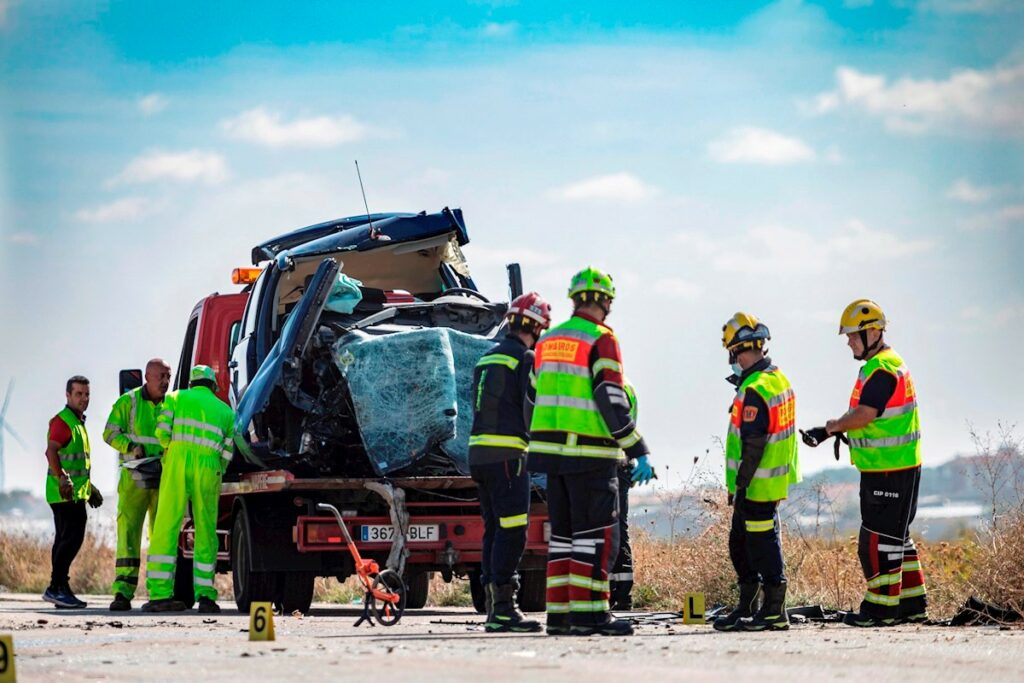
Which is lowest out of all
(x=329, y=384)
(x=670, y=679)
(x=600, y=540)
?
(x=670, y=679)

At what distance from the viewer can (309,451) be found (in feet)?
42.6

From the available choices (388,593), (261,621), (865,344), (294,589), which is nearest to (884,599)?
(865,344)

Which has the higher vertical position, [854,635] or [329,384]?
[329,384]

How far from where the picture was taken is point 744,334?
10844 mm

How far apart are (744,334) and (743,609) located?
163cm

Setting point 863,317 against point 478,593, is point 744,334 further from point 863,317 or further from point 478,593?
point 478,593

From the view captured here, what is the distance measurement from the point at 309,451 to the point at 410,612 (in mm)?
2030

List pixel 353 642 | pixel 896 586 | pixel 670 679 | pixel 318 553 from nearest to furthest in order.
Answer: pixel 670 679, pixel 353 642, pixel 896 586, pixel 318 553

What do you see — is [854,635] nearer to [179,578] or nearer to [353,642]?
[353,642]

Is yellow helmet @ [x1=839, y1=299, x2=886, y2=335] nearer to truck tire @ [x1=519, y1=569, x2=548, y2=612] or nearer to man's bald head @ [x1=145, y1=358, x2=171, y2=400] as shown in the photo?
truck tire @ [x1=519, y1=569, x2=548, y2=612]

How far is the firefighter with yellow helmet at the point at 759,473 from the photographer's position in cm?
1052

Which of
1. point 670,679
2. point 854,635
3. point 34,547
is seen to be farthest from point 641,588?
point 34,547

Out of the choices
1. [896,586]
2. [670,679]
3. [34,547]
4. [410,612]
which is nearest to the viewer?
[670,679]

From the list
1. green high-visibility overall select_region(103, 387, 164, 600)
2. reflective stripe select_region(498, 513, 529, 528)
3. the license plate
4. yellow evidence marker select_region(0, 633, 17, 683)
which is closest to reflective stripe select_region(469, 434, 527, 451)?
reflective stripe select_region(498, 513, 529, 528)
